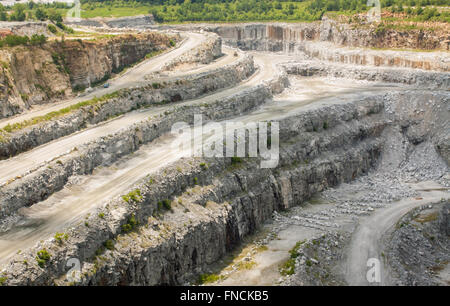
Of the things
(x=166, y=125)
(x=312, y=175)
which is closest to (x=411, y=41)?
(x=312, y=175)

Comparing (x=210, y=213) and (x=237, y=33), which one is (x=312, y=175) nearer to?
(x=210, y=213)

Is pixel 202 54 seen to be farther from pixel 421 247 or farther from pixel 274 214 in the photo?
pixel 421 247

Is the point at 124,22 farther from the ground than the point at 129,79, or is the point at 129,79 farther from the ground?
the point at 124,22

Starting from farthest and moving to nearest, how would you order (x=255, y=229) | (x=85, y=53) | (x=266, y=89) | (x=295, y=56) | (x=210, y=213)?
(x=295, y=56)
(x=266, y=89)
(x=85, y=53)
(x=255, y=229)
(x=210, y=213)

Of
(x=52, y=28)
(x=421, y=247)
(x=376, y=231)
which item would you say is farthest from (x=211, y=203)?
(x=52, y=28)

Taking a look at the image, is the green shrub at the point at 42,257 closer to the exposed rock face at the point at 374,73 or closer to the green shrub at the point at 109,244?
the green shrub at the point at 109,244

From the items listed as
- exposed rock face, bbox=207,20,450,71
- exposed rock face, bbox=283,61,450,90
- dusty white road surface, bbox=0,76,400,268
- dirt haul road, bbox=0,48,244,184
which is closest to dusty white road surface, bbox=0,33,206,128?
dirt haul road, bbox=0,48,244,184

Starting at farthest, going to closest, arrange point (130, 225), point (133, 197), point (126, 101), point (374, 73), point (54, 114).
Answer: point (374, 73)
point (126, 101)
point (54, 114)
point (133, 197)
point (130, 225)
